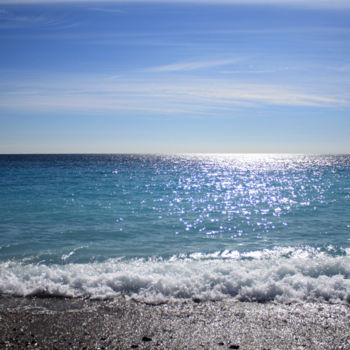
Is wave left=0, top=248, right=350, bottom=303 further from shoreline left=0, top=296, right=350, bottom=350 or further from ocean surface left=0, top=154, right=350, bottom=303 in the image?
shoreline left=0, top=296, right=350, bottom=350

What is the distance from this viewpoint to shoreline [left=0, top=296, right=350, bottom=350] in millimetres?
6495

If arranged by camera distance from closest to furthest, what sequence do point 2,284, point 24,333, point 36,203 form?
point 24,333
point 2,284
point 36,203

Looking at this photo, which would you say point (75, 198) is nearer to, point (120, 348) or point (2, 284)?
point (2, 284)

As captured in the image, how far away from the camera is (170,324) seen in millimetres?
7301

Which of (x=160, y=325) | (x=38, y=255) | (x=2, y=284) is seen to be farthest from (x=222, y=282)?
(x=38, y=255)

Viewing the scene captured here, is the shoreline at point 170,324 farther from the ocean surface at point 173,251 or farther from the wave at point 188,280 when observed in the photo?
the ocean surface at point 173,251

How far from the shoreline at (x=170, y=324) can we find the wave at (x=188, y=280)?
1.35ft

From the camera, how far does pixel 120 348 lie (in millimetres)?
6328

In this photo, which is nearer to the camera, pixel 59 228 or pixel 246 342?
pixel 246 342

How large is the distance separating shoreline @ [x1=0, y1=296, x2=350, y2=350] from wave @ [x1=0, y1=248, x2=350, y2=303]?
0.41 metres

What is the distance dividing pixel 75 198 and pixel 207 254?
1815 centimetres

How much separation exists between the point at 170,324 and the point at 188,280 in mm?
2301

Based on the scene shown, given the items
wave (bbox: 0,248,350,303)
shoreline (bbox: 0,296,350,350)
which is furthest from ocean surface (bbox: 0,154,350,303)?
shoreline (bbox: 0,296,350,350)

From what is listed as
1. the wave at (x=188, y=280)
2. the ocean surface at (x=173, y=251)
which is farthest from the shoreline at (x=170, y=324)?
the ocean surface at (x=173, y=251)
